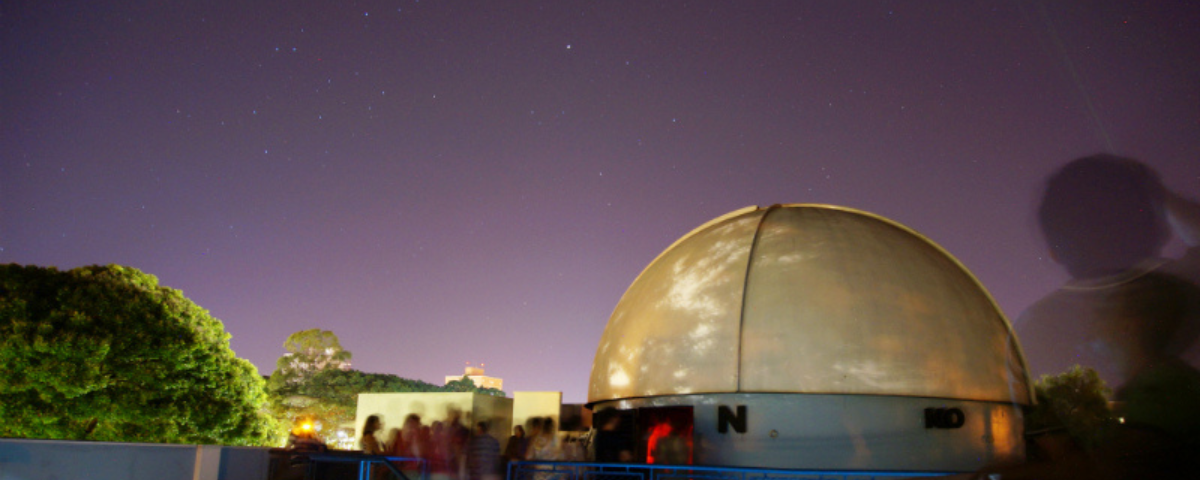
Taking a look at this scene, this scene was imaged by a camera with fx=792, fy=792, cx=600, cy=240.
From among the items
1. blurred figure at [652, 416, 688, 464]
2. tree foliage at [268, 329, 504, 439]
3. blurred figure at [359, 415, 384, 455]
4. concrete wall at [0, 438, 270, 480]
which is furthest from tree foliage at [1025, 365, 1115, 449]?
concrete wall at [0, 438, 270, 480]

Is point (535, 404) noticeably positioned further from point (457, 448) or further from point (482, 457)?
point (482, 457)

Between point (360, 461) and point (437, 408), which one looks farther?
point (437, 408)

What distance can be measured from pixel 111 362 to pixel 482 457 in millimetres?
15838

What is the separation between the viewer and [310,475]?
8.98 meters

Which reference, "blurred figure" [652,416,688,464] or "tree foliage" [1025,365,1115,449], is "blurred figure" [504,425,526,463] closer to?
"blurred figure" [652,416,688,464]

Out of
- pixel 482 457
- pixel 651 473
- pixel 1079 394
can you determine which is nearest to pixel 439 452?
pixel 482 457

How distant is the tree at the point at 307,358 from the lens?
50344 mm

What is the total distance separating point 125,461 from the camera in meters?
7.38

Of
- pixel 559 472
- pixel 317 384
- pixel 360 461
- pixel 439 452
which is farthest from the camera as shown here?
pixel 317 384

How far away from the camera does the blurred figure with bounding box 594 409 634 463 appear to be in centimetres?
1563

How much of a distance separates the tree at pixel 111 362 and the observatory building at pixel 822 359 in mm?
14948

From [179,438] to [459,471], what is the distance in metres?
15.4

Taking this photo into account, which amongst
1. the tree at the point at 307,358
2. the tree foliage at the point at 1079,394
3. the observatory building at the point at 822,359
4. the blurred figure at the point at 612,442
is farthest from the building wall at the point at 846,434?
the tree at the point at 307,358

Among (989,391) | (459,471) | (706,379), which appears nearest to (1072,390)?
(989,391)
